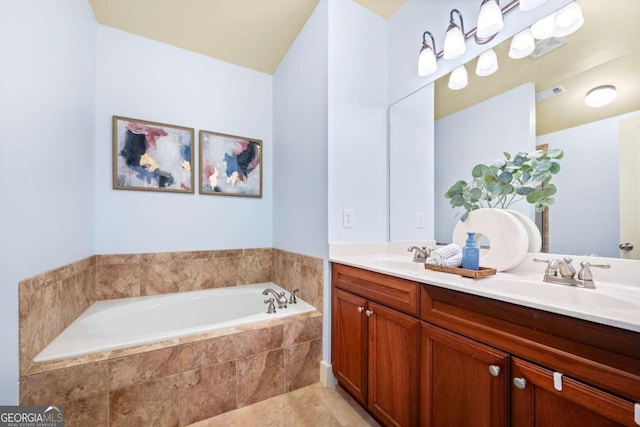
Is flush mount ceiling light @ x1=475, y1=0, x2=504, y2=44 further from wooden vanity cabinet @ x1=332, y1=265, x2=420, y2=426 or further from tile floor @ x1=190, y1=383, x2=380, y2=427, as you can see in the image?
tile floor @ x1=190, y1=383, x2=380, y2=427

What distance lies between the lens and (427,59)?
1656 mm

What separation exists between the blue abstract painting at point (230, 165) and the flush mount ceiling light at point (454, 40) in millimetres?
1784

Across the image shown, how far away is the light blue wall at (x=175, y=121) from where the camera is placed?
79.1 inches

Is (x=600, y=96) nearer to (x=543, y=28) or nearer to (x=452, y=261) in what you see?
(x=543, y=28)

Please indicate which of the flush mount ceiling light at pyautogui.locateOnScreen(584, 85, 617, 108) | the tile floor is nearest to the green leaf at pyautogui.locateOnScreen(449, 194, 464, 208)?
the flush mount ceiling light at pyautogui.locateOnScreen(584, 85, 617, 108)

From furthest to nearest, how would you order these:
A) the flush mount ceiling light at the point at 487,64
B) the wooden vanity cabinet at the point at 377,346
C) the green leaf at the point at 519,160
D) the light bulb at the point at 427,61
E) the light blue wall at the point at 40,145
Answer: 1. the light bulb at the point at 427,61
2. the flush mount ceiling light at the point at 487,64
3. the green leaf at the point at 519,160
4. the wooden vanity cabinet at the point at 377,346
5. the light blue wall at the point at 40,145

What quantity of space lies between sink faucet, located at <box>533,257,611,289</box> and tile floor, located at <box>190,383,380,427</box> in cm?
117

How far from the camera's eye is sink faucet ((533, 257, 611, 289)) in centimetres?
95

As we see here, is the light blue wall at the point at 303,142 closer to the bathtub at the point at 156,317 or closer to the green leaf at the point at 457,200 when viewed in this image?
the bathtub at the point at 156,317

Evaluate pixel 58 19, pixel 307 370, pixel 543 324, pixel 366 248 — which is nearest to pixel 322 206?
pixel 366 248

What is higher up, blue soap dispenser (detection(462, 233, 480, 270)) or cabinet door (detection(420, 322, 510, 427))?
blue soap dispenser (detection(462, 233, 480, 270))

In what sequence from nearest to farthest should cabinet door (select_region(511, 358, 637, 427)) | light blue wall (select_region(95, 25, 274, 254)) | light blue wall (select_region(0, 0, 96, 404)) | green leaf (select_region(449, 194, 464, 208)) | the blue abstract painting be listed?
cabinet door (select_region(511, 358, 637, 427)), light blue wall (select_region(0, 0, 96, 404)), green leaf (select_region(449, 194, 464, 208)), light blue wall (select_region(95, 25, 274, 254)), the blue abstract painting

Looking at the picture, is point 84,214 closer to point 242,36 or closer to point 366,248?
point 242,36

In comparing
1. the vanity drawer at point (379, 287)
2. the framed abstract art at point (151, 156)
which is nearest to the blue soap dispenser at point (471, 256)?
the vanity drawer at point (379, 287)
